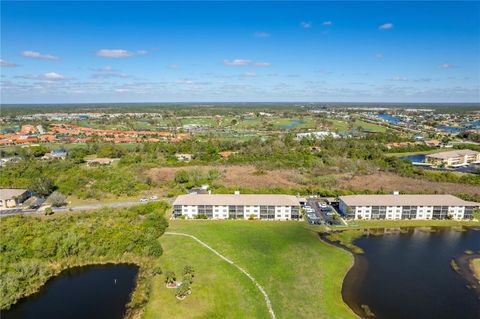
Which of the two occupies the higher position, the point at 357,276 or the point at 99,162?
the point at 99,162

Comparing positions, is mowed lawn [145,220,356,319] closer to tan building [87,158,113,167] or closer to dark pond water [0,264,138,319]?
dark pond water [0,264,138,319]

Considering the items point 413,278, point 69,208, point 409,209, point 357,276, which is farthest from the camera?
point 69,208

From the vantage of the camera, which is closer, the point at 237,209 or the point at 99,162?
the point at 237,209

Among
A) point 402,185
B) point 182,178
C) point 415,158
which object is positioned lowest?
point 402,185

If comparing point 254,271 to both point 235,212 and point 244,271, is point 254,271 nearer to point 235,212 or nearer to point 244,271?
point 244,271

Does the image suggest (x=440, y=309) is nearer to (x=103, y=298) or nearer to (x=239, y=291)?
(x=239, y=291)

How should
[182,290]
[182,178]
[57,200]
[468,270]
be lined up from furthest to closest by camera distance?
[182,178] → [57,200] → [468,270] → [182,290]

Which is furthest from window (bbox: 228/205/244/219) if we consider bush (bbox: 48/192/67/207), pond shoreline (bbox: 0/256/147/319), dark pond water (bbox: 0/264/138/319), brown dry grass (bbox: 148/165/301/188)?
bush (bbox: 48/192/67/207)

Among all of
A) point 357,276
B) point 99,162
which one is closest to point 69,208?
point 99,162

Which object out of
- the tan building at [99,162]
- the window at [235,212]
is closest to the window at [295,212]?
the window at [235,212]
